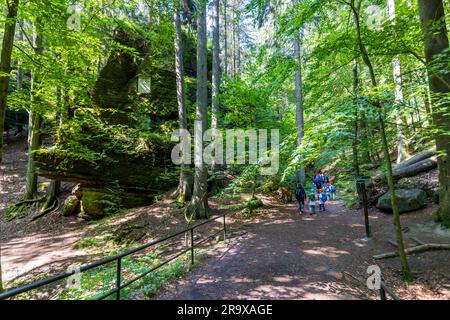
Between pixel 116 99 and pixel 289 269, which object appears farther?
pixel 116 99

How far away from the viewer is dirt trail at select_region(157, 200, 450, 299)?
177 inches

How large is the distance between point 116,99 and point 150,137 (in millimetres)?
A: 3146

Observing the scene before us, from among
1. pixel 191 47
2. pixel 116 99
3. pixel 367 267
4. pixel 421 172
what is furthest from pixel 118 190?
pixel 421 172

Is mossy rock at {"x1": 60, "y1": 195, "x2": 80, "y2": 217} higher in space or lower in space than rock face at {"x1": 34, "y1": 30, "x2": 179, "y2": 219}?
lower

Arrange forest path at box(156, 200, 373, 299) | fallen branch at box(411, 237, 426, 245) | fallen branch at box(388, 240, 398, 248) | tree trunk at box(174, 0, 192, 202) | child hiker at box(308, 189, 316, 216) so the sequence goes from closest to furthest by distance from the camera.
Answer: forest path at box(156, 200, 373, 299) → fallen branch at box(411, 237, 426, 245) → fallen branch at box(388, 240, 398, 248) → child hiker at box(308, 189, 316, 216) → tree trunk at box(174, 0, 192, 202)

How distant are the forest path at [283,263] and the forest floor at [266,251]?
21mm

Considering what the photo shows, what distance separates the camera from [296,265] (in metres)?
5.67

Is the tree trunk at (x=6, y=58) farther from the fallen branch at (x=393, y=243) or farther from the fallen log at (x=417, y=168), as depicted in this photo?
the fallen log at (x=417, y=168)

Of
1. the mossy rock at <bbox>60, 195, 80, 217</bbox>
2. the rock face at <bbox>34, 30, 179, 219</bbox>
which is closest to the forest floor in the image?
the mossy rock at <bbox>60, 195, 80, 217</bbox>

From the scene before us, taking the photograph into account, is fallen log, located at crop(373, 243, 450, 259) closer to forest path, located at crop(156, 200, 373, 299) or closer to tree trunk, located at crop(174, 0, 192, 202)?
forest path, located at crop(156, 200, 373, 299)

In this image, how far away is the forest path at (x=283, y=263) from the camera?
446 cm

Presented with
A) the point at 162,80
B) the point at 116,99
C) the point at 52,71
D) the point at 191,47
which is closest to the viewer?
the point at 52,71
